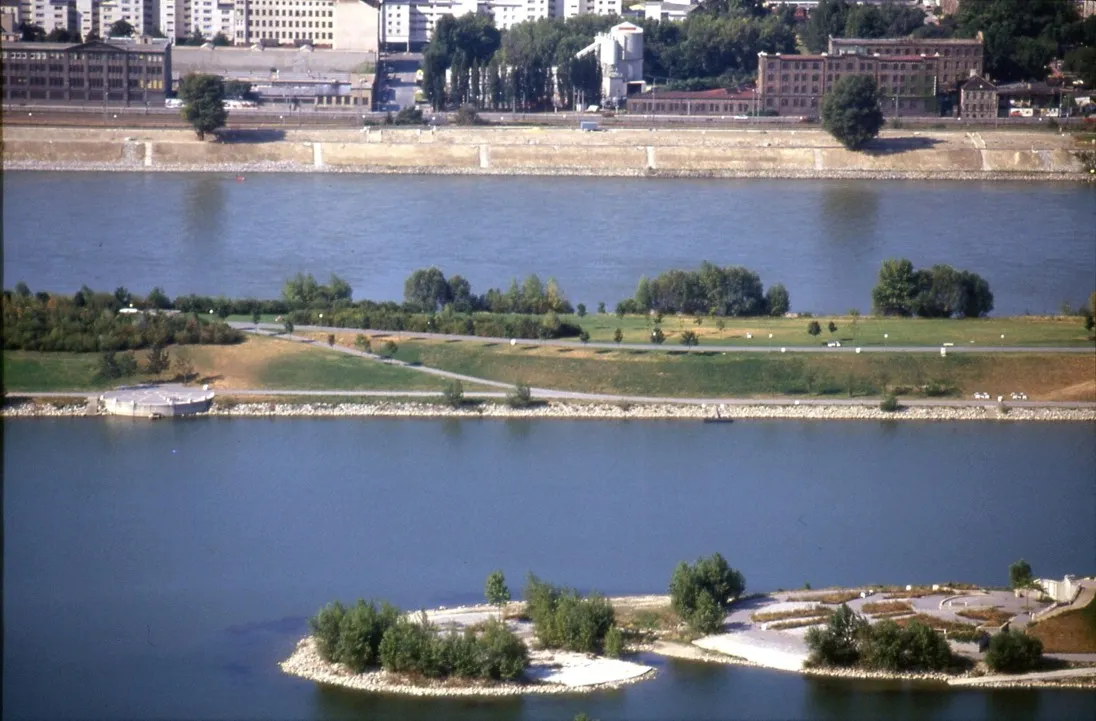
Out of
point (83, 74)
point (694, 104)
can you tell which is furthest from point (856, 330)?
point (83, 74)

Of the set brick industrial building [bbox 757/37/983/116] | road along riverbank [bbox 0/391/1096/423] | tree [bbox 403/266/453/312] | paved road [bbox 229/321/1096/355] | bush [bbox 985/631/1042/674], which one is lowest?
bush [bbox 985/631/1042/674]

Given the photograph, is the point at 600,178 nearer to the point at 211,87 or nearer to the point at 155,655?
the point at 211,87

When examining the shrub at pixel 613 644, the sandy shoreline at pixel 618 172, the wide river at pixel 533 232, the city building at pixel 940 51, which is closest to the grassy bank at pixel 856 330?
the wide river at pixel 533 232

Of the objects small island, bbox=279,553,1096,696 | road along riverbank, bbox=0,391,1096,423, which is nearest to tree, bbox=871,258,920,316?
road along riverbank, bbox=0,391,1096,423

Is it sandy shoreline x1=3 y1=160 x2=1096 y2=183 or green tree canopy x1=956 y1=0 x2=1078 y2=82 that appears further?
green tree canopy x1=956 y1=0 x2=1078 y2=82

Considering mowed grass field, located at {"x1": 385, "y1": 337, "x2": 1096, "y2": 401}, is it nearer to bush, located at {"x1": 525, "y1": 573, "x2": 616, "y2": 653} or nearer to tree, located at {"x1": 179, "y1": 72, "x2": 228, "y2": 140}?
bush, located at {"x1": 525, "y1": 573, "x2": 616, "y2": 653}

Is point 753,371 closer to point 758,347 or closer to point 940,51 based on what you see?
point 758,347
